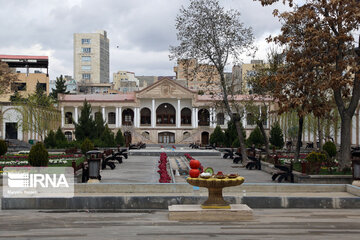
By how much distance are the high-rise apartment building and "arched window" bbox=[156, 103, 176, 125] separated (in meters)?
56.6

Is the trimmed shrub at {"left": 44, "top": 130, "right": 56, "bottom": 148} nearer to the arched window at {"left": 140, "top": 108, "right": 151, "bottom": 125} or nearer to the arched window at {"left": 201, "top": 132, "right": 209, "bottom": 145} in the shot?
the arched window at {"left": 140, "top": 108, "right": 151, "bottom": 125}

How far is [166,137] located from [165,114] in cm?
428

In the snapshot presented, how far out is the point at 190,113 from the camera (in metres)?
72.1

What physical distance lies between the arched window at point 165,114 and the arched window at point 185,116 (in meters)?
1.46

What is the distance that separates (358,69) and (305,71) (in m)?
2.02

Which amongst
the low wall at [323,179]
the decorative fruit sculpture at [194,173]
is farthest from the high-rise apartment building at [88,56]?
the decorative fruit sculpture at [194,173]

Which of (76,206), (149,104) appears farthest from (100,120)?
(76,206)

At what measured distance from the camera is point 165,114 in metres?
71.8

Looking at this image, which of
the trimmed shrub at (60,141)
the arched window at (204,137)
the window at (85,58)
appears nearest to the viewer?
the trimmed shrub at (60,141)

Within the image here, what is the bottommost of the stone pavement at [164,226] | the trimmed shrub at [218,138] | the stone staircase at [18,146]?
the stone pavement at [164,226]

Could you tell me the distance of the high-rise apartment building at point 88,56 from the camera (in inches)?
4931

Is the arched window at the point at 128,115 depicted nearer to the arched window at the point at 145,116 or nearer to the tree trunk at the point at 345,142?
the arched window at the point at 145,116

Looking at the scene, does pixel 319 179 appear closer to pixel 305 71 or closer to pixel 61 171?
pixel 305 71

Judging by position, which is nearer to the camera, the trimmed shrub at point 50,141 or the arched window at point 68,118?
the trimmed shrub at point 50,141
